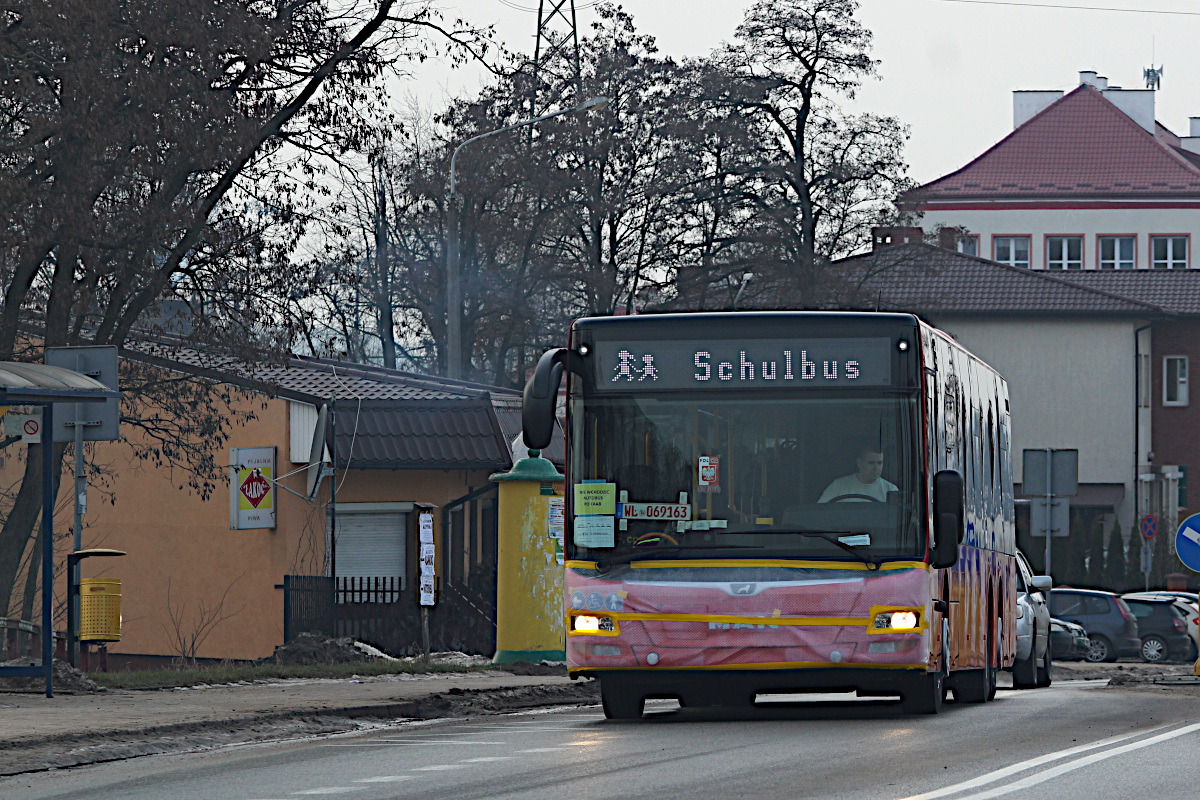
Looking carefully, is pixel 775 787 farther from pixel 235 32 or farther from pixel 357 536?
pixel 357 536

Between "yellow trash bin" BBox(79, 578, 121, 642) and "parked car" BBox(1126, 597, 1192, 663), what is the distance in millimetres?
24112

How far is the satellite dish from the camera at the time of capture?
1209 inches

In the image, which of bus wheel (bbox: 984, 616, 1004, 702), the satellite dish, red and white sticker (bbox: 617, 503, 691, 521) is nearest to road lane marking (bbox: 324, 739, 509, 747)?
red and white sticker (bbox: 617, 503, 691, 521)

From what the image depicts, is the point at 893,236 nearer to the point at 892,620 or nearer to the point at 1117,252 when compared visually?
the point at 892,620

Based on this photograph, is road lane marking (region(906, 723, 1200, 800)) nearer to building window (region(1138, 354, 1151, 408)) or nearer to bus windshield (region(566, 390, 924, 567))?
bus windshield (region(566, 390, 924, 567))

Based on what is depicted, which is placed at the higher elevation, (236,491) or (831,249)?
(831,249)

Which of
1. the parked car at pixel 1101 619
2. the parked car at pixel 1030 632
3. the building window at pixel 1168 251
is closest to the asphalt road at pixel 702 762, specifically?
the parked car at pixel 1030 632

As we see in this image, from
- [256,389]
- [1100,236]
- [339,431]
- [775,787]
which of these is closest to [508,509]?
[256,389]

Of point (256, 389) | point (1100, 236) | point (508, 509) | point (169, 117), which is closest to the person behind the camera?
point (169, 117)

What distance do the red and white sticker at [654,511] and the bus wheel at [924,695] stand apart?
1.99 metres

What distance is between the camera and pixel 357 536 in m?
32.1

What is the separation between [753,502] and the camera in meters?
13.4

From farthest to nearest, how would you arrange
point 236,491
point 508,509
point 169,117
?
point 236,491 < point 508,509 < point 169,117

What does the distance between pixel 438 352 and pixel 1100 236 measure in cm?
4240
